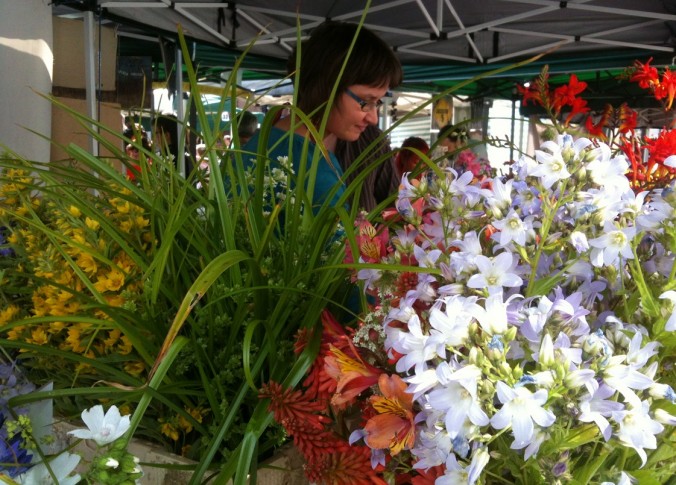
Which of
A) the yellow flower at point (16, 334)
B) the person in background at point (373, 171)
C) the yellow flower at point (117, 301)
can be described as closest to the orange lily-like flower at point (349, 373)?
the yellow flower at point (117, 301)

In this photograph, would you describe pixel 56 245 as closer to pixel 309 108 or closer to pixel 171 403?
pixel 171 403

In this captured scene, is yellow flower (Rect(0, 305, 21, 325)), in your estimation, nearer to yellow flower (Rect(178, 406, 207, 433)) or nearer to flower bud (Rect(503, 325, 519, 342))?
yellow flower (Rect(178, 406, 207, 433))

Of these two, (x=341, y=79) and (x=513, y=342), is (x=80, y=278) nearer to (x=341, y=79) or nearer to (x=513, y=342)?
(x=513, y=342)

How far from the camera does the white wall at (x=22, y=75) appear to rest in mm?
1730

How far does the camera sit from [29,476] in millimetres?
393

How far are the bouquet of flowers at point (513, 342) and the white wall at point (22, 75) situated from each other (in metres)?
1.53

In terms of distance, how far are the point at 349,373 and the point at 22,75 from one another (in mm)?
1660

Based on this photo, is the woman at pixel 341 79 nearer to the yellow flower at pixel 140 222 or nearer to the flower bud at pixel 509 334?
the yellow flower at pixel 140 222

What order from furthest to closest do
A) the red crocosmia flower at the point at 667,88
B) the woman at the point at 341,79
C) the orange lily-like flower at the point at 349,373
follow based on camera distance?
the woman at the point at 341,79 → the red crocosmia flower at the point at 667,88 → the orange lily-like flower at the point at 349,373

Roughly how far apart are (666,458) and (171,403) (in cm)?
37

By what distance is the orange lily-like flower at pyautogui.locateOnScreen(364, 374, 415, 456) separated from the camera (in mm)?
410

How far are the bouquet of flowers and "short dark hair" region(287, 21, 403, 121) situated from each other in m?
0.57

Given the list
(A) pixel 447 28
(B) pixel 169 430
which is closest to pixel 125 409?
(B) pixel 169 430

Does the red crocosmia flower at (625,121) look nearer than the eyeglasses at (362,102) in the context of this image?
Yes
